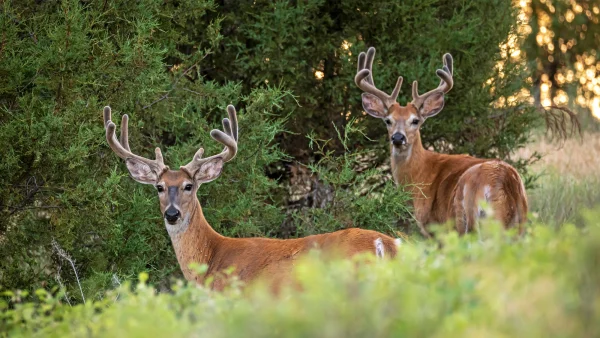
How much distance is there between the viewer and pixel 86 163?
28.0 feet

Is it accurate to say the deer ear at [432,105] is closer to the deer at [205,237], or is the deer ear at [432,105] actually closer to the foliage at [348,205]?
the foliage at [348,205]

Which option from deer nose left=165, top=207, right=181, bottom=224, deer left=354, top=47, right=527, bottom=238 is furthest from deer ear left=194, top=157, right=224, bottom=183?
deer left=354, top=47, right=527, bottom=238

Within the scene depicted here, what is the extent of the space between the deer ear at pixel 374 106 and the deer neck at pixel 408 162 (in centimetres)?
33

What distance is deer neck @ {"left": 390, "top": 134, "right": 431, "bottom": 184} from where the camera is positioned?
1012cm

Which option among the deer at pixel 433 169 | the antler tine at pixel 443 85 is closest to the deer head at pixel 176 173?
the deer at pixel 433 169

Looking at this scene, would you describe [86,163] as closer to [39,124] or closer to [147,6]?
[39,124]

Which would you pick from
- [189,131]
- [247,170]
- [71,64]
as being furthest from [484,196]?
[71,64]

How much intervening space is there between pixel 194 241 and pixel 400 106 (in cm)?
330

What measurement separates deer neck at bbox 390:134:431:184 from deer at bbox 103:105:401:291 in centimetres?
244

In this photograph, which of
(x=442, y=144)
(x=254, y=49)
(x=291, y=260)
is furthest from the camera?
(x=442, y=144)

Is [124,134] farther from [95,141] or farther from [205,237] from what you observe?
[205,237]

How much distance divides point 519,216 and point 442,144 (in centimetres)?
341

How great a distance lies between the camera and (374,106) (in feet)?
33.7

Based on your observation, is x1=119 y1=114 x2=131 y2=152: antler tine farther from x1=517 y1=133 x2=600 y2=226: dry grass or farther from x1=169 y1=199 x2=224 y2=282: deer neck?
A: x1=517 y1=133 x2=600 y2=226: dry grass
